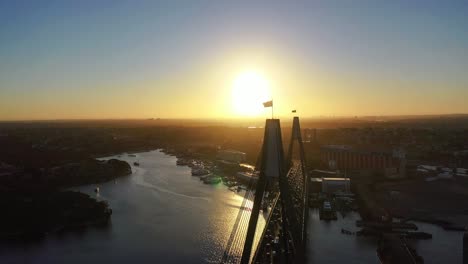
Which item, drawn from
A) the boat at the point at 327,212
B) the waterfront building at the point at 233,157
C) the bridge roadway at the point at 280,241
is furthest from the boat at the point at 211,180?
the bridge roadway at the point at 280,241

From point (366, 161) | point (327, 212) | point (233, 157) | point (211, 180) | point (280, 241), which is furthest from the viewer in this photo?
point (233, 157)

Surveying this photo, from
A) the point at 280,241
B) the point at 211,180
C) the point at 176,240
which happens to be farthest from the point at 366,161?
the point at 280,241

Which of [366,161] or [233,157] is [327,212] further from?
[233,157]

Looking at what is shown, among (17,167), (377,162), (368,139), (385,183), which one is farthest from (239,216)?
(368,139)

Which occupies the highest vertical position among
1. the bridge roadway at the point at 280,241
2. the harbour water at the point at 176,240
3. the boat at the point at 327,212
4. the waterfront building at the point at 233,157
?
the bridge roadway at the point at 280,241

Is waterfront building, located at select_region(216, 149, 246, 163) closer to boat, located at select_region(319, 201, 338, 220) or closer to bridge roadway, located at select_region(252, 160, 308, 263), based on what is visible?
boat, located at select_region(319, 201, 338, 220)

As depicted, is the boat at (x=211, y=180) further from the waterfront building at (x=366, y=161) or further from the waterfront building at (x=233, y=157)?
the waterfront building at (x=366, y=161)

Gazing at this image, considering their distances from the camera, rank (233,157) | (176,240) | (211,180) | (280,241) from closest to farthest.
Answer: (280,241) → (176,240) → (211,180) → (233,157)

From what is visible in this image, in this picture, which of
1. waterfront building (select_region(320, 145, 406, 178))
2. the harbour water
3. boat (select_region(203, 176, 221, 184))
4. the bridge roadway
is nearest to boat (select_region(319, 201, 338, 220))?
the harbour water
